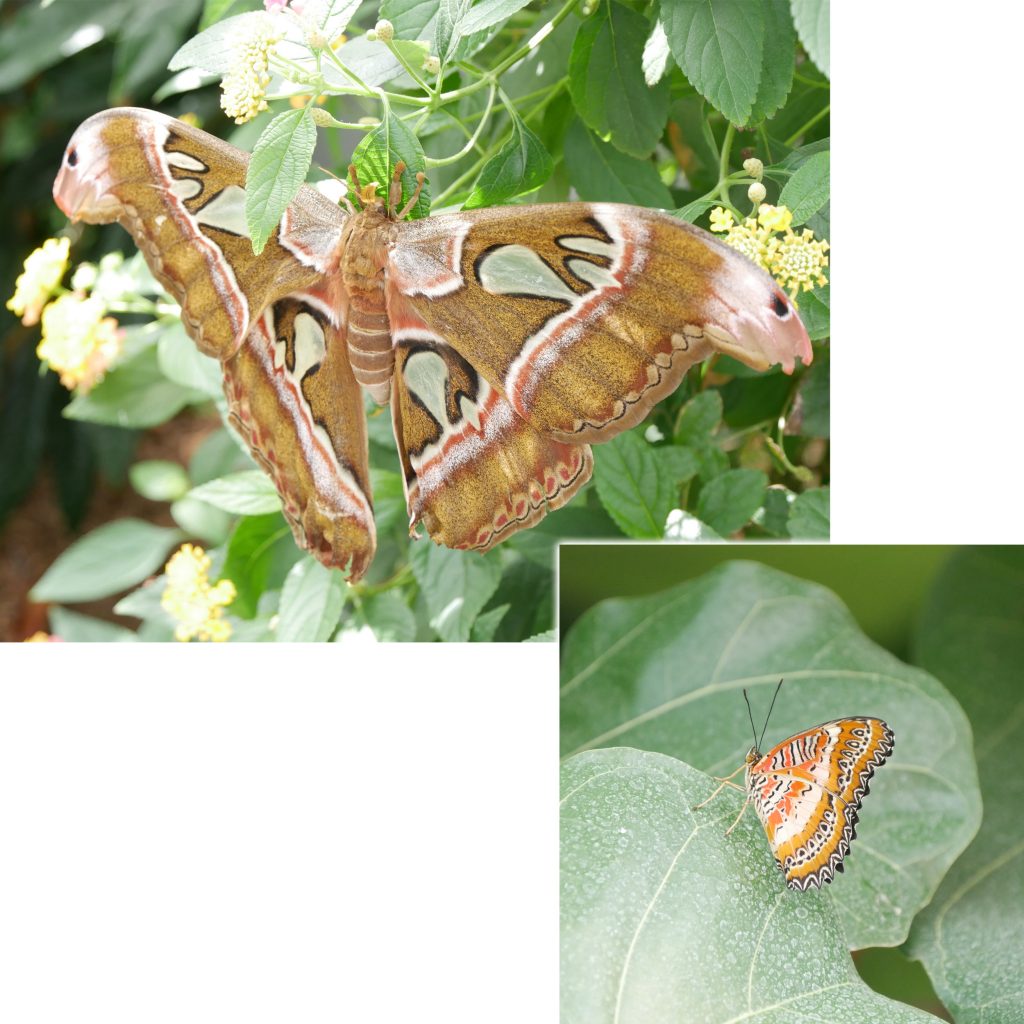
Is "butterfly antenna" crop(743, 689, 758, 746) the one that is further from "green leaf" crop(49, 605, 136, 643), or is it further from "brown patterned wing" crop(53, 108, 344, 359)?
"green leaf" crop(49, 605, 136, 643)

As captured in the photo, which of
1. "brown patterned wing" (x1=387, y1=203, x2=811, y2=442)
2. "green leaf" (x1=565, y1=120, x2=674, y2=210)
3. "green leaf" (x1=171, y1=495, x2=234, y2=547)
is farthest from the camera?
"green leaf" (x1=171, y1=495, x2=234, y2=547)

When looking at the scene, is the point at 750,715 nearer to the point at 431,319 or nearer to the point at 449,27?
the point at 431,319

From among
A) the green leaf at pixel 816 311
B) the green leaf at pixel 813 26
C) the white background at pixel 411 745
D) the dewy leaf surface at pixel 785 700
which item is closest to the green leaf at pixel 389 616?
the white background at pixel 411 745

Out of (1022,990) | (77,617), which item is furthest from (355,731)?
(1022,990)

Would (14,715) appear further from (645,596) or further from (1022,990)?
(1022,990)

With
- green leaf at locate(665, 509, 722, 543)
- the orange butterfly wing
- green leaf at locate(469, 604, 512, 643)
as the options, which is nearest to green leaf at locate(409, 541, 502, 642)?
green leaf at locate(469, 604, 512, 643)

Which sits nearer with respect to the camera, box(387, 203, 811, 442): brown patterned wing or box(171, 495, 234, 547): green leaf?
box(387, 203, 811, 442): brown patterned wing

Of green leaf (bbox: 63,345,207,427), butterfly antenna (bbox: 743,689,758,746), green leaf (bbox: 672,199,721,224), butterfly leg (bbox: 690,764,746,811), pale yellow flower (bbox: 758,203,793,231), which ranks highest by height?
green leaf (bbox: 672,199,721,224)
